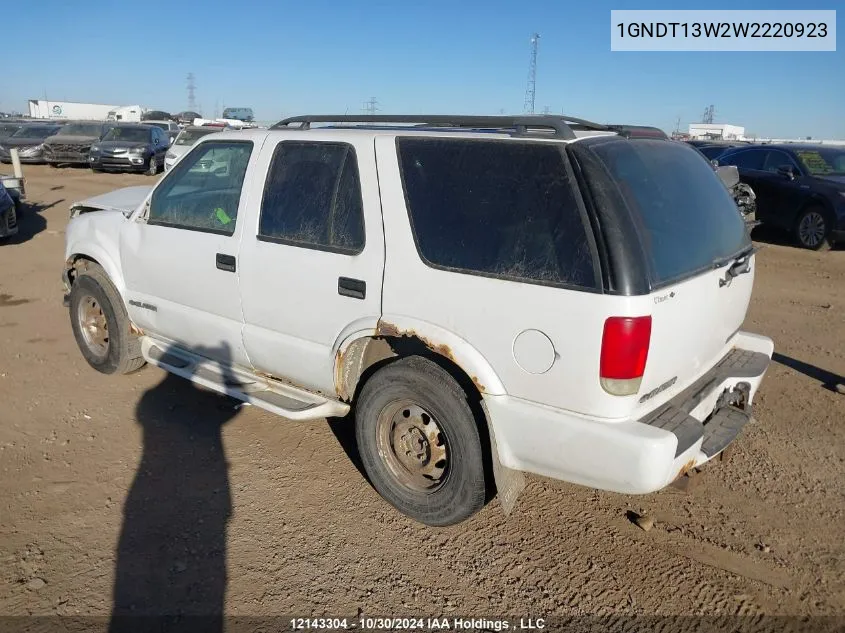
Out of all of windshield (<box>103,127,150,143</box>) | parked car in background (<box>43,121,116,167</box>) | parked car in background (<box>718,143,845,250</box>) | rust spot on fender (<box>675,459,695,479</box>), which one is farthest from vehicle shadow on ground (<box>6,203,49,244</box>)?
parked car in background (<box>718,143,845,250</box>)

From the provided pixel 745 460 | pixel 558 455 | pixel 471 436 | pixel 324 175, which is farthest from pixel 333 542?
pixel 745 460

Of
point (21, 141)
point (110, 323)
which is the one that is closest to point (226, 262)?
point (110, 323)

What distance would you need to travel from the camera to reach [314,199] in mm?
3537

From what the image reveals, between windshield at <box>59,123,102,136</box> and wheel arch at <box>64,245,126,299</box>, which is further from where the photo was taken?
windshield at <box>59,123,102,136</box>

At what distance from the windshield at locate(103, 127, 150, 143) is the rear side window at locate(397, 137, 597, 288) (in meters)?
21.7

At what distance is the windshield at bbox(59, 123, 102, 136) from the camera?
24784mm

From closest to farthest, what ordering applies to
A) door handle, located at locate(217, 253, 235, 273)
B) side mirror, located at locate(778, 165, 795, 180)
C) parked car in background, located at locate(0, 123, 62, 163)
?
door handle, located at locate(217, 253, 235, 273) → side mirror, located at locate(778, 165, 795, 180) → parked car in background, located at locate(0, 123, 62, 163)

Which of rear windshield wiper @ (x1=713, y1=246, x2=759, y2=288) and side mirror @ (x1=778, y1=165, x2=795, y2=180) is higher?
side mirror @ (x1=778, y1=165, x2=795, y2=180)

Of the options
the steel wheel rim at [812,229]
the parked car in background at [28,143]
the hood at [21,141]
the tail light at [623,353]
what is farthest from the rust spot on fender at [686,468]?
the hood at [21,141]

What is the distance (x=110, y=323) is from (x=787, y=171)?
11306 mm

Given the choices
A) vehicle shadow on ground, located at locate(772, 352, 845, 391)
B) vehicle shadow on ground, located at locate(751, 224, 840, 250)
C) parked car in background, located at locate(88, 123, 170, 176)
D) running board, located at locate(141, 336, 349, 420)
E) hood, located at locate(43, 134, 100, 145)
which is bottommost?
vehicle shadow on ground, located at locate(772, 352, 845, 391)

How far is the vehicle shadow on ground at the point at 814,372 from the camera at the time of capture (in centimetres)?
510

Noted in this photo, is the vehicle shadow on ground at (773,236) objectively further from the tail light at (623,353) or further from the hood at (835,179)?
the tail light at (623,353)

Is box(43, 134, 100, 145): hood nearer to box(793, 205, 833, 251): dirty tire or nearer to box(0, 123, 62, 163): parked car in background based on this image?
box(0, 123, 62, 163): parked car in background
